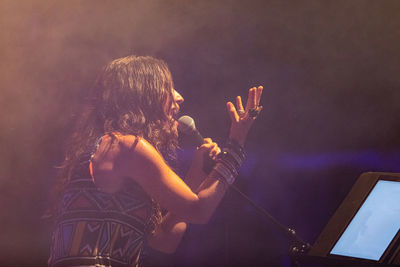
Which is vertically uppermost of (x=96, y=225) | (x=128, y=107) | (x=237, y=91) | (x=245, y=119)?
(x=237, y=91)

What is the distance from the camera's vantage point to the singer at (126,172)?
4.24 ft

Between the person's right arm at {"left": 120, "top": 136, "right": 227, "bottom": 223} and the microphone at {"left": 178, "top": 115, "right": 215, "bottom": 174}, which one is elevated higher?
the microphone at {"left": 178, "top": 115, "right": 215, "bottom": 174}

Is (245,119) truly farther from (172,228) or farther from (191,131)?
(172,228)

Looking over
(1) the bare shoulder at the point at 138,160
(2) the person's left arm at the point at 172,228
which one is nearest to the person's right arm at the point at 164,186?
(1) the bare shoulder at the point at 138,160

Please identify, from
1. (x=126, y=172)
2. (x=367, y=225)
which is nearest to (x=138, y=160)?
(x=126, y=172)

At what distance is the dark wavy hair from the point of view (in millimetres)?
1467

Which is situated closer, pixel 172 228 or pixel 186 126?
pixel 186 126

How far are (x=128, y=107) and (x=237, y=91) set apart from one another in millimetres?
1352

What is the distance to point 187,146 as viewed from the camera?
2682 mm

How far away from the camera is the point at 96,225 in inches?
50.7

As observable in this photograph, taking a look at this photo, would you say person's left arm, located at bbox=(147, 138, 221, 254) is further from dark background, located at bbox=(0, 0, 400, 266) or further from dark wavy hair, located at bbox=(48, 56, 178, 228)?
dark background, located at bbox=(0, 0, 400, 266)

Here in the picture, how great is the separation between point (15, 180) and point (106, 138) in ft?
4.30

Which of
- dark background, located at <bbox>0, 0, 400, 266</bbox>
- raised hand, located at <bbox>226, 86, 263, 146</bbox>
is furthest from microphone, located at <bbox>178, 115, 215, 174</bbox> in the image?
dark background, located at <bbox>0, 0, 400, 266</bbox>

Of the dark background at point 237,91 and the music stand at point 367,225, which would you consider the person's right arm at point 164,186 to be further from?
the dark background at point 237,91
